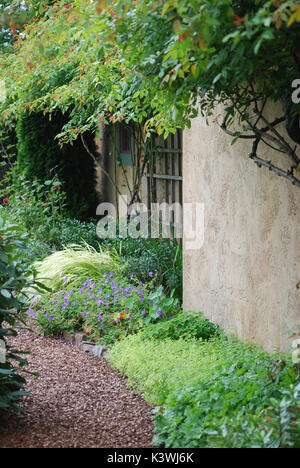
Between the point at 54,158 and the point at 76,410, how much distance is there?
5.55 metres

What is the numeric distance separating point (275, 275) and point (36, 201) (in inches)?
210

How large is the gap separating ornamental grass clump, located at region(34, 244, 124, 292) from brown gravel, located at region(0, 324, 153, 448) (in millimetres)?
1060

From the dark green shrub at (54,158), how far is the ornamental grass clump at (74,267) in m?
2.35

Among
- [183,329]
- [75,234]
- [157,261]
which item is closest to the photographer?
[183,329]

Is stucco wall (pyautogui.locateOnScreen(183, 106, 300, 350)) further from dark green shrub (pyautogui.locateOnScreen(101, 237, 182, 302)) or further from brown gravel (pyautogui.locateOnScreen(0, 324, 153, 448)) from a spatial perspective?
brown gravel (pyautogui.locateOnScreen(0, 324, 153, 448))

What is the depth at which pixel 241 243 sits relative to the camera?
179 inches

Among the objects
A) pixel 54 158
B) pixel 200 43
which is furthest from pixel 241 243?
pixel 54 158

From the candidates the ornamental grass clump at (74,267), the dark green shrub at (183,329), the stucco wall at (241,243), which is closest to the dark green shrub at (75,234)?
the ornamental grass clump at (74,267)

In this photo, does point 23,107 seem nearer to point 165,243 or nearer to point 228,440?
point 165,243

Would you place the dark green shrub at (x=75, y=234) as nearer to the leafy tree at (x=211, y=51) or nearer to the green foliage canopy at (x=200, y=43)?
the leafy tree at (x=211, y=51)

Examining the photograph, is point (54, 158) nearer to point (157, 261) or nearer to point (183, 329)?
point (157, 261)

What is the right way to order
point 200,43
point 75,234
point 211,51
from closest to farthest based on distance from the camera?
point 200,43, point 211,51, point 75,234

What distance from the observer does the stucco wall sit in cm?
404
